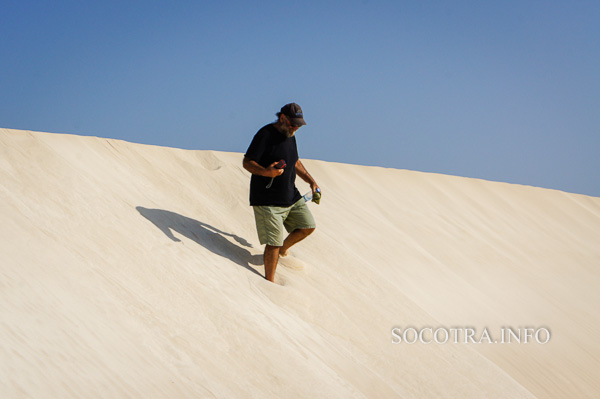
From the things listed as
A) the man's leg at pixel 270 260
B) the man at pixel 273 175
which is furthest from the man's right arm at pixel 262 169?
the man's leg at pixel 270 260

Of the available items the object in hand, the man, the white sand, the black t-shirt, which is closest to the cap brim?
the man

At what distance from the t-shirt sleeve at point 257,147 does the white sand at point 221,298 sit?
0.85 metres

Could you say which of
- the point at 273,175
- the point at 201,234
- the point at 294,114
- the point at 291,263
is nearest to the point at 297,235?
the point at 291,263

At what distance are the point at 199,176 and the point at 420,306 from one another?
312 cm

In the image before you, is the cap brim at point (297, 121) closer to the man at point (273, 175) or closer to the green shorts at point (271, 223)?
the man at point (273, 175)

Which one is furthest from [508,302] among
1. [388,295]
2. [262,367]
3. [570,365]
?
[262,367]

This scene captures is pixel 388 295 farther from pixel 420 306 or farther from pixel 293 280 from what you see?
pixel 293 280

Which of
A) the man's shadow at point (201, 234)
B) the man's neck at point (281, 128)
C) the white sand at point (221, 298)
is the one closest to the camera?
the white sand at point (221, 298)

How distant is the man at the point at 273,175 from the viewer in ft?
13.3

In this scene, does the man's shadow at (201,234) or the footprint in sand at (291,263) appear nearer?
the man's shadow at (201,234)

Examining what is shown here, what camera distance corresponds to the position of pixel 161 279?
3477 mm

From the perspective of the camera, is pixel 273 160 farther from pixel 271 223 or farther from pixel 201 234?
pixel 201 234

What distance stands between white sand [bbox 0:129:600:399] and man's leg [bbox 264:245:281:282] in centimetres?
7

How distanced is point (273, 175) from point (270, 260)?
0.67m
